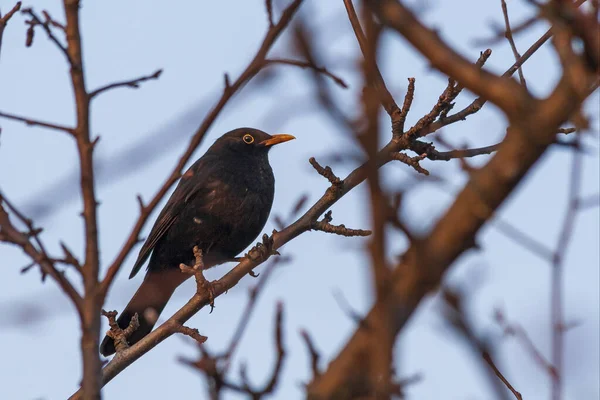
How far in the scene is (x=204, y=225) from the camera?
776 cm

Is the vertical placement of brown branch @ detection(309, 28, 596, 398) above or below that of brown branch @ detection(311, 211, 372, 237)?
below

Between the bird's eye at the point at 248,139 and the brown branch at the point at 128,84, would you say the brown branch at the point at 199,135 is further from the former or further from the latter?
the bird's eye at the point at 248,139

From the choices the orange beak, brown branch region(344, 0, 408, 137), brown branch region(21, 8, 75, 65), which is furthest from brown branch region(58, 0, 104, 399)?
the orange beak

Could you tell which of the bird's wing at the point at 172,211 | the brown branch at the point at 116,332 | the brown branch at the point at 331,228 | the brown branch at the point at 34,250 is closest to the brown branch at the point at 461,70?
the brown branch at the point at 34,250

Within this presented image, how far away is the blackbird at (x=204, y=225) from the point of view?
768 centimetres

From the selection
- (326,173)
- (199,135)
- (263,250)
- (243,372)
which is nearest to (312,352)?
(243,372)

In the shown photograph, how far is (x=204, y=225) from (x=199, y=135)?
5298 mm

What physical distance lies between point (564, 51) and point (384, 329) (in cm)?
91

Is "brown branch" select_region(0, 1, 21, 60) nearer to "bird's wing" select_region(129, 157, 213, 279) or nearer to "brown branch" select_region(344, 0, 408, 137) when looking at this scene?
"brown branch" select_region(344, 0, 408, 137)

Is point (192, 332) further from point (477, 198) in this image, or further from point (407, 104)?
point (477, 198)

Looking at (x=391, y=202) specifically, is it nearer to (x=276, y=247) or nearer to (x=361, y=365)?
(x=361, y=365)

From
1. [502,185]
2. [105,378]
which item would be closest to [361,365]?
[502,185]

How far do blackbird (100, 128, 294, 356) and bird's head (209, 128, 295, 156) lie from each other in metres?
0.39

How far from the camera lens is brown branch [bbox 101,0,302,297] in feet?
7.98
